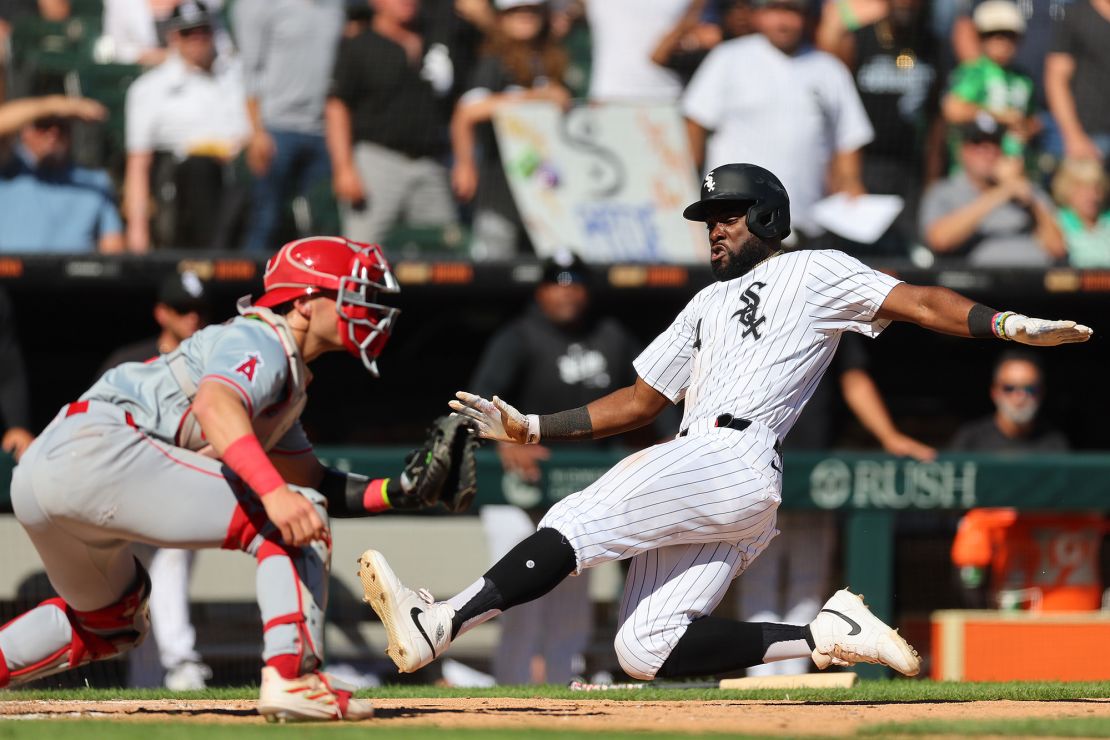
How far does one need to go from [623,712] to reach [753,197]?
4.71ft

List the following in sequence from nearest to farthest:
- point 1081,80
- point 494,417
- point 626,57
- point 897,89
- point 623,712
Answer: point 623,712 < point 494,417 < point 626,57 < point 897,89 < point 1081,80

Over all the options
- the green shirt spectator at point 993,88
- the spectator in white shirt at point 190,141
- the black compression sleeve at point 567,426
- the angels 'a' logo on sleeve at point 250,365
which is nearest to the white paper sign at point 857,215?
the green shirt spectator at point 993,88

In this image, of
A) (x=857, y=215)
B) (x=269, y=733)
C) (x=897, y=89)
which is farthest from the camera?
(x=897, y=89)

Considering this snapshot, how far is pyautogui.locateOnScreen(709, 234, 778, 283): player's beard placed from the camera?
178 inches

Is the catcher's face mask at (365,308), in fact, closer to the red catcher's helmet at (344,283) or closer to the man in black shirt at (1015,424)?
the red catcher's helmet at (344,283)

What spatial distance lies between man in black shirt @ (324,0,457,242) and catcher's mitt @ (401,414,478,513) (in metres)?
3.52

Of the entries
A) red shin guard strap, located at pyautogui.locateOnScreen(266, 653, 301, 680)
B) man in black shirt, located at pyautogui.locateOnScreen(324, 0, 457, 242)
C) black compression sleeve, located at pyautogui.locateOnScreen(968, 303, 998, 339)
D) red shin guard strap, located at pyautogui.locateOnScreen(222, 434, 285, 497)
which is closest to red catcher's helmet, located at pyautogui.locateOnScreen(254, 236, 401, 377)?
red shin guard strap, located at pyautogui.locateOnScreen(222, 434, 285, 497)

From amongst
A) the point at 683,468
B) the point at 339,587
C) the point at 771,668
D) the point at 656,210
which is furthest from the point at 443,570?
the point at 683,468

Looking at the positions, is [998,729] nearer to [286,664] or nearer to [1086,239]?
[286,664]

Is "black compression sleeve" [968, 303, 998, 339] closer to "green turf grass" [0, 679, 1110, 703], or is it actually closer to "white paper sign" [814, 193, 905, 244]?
"green turf grass" [0, 679, 1110, 703]

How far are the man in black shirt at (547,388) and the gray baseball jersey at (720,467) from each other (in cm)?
232

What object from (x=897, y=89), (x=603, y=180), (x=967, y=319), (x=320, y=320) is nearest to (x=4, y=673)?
(x=320, y=320)

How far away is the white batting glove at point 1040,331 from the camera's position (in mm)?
4098

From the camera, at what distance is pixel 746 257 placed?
454 cm
